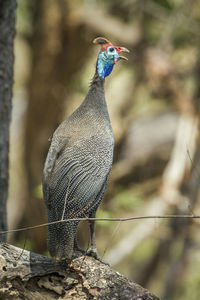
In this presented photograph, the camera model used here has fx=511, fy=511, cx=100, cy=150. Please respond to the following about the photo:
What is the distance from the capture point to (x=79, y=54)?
7.84 metres

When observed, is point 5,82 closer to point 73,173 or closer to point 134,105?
point 73,173

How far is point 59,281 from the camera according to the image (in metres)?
3.01

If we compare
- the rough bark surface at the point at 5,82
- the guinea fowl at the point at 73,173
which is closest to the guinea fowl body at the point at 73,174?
the guinea fowl at the point at 73,173

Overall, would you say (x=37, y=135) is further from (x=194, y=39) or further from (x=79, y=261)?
(x=79, y=261)

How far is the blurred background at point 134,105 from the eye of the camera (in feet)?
25.2

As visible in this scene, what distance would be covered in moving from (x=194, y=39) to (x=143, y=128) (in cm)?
184

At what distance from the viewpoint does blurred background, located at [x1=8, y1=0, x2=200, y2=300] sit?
769cm

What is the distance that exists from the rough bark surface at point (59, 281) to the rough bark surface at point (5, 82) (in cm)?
134

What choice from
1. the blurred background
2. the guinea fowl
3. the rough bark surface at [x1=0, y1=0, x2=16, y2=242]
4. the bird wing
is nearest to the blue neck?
the guinea fowl

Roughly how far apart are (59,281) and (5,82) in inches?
79.9

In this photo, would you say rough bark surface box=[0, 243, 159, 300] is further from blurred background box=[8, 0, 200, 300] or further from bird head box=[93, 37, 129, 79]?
Answer: blurred background box=[8, 0, 200, 300]

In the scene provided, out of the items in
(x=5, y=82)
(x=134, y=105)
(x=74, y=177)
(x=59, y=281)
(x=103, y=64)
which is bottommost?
(x=59, y=281)

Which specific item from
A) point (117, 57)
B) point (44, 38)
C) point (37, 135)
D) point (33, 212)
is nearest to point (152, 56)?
point (44, 38)

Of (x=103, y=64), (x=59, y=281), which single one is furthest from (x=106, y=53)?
(x=59, y=281)
